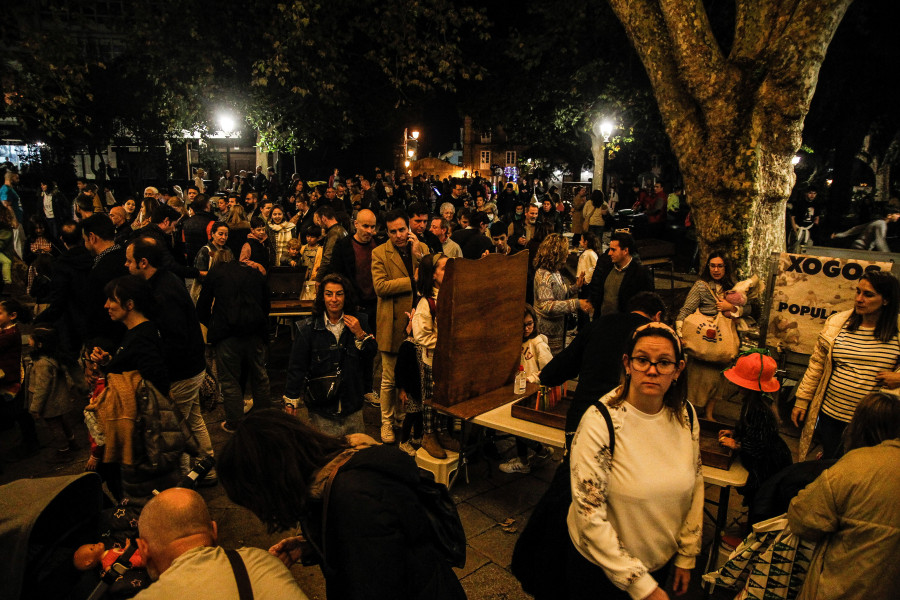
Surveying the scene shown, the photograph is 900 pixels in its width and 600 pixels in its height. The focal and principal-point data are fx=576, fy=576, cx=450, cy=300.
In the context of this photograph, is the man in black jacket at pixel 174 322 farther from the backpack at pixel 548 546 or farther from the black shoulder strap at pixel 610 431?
the black shoulder strap at pixel 610 431

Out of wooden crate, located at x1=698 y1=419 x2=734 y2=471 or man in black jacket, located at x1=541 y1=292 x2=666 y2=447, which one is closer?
man in black jacket, located at x1=541 y1=292 x2=666 y2=447

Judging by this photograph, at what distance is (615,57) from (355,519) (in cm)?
1644

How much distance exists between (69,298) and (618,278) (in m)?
5.27

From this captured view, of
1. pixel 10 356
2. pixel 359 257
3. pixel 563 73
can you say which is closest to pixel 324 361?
pixel 359 257

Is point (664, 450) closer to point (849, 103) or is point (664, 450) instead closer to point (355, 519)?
point (355, 519)

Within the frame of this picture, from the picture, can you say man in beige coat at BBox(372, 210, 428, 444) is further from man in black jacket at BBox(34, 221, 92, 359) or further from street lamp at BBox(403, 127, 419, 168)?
street lamp at BBox(403, 127, 419, 168)

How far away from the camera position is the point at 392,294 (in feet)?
18.0

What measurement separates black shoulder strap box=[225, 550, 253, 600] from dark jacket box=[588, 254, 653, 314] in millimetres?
4474

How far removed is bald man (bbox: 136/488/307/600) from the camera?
5.44ft

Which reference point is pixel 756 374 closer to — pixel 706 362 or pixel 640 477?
pixel 640 477

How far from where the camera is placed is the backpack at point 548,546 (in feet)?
8.58

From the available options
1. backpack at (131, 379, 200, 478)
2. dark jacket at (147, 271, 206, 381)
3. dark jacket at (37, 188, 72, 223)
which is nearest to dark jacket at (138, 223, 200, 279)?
dark jacket at (147, 271, 206, 381)

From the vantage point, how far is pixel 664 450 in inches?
92.4

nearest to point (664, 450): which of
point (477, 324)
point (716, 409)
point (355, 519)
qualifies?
point (355, 519)
